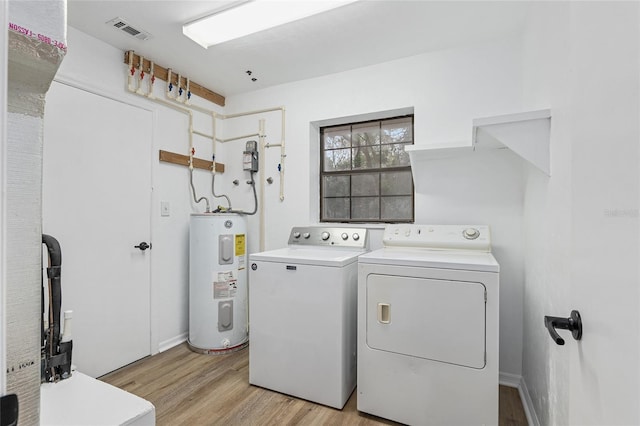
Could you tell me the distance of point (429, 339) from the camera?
5.37ft

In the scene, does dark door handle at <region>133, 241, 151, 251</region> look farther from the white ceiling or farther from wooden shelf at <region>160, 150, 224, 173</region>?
the white ceiling

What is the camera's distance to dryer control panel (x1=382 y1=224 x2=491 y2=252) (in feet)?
6.63

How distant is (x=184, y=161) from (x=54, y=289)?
1.90m

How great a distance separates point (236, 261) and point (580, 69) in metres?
2.57

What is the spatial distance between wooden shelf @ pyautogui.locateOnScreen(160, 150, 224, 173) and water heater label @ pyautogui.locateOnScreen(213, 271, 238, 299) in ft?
3.58

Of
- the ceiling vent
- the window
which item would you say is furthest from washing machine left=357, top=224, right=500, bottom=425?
the ceiling vent

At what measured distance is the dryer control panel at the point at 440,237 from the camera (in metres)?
2.02

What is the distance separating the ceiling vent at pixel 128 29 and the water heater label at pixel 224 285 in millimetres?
1905

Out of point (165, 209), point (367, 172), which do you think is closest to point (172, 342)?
point (165, 209)

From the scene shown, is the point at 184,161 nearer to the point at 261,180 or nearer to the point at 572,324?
the point at 261,180

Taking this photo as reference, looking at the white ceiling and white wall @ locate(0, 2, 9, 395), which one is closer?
white wall @ locate(0, 2, 9, 395)

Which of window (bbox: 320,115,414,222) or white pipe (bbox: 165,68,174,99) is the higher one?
white pipe (bbox: 165,68,174,99)

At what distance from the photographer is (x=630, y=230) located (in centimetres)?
50

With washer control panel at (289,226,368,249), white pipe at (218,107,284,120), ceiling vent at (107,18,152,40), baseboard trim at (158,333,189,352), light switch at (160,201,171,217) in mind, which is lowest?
baseboard trim at (158,333,189,352)
